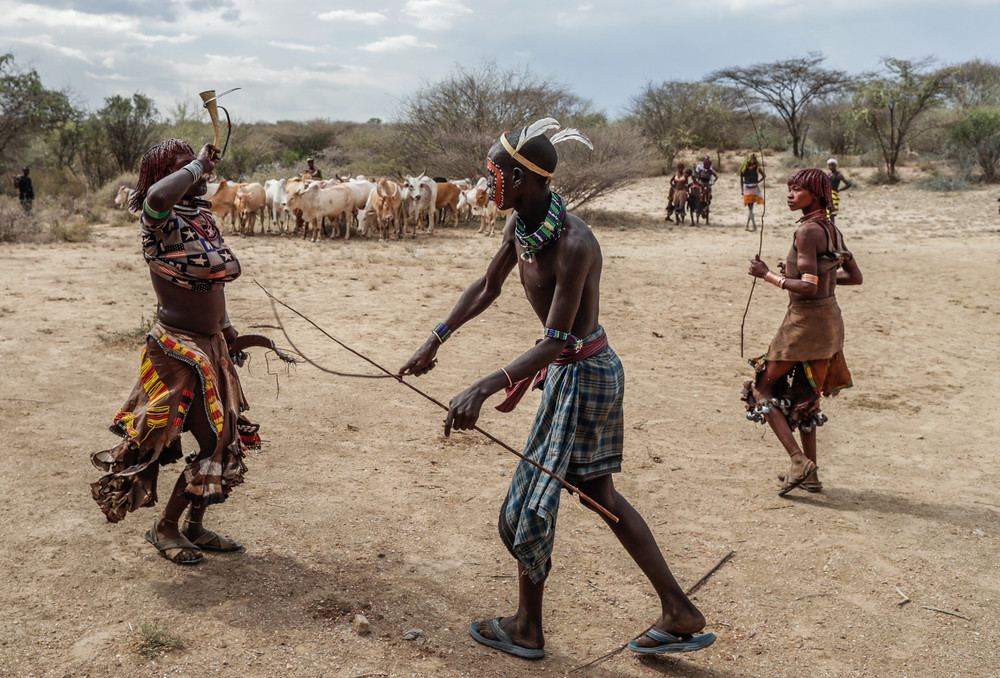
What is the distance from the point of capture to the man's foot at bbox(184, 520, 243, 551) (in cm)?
343

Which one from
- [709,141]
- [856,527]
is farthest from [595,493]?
[709,141]

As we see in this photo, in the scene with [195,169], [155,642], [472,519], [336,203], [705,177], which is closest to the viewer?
[155,642]

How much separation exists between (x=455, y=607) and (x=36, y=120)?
2456cm

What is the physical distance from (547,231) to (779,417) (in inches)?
89.9

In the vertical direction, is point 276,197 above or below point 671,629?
above

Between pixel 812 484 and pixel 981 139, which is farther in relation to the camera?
pixel 981 139

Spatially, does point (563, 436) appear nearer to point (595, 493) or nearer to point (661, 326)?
point (595, 493)

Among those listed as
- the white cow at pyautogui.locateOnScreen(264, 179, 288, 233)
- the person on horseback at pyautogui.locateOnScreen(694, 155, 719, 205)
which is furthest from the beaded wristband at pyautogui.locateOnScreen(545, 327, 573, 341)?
the person on horseback at pyautogui.locateOnScreen(694, 155, 719, 205)

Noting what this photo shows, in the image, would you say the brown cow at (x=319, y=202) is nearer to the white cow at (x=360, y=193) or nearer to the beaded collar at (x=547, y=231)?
the white cow at (x=360, y=193)

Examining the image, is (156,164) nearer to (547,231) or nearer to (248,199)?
(547,231)

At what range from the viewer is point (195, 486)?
317 cm

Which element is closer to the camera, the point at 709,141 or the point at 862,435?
the point at 862,435

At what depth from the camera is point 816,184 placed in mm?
4188

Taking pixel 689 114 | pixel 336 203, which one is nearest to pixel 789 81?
pixel 689 114
